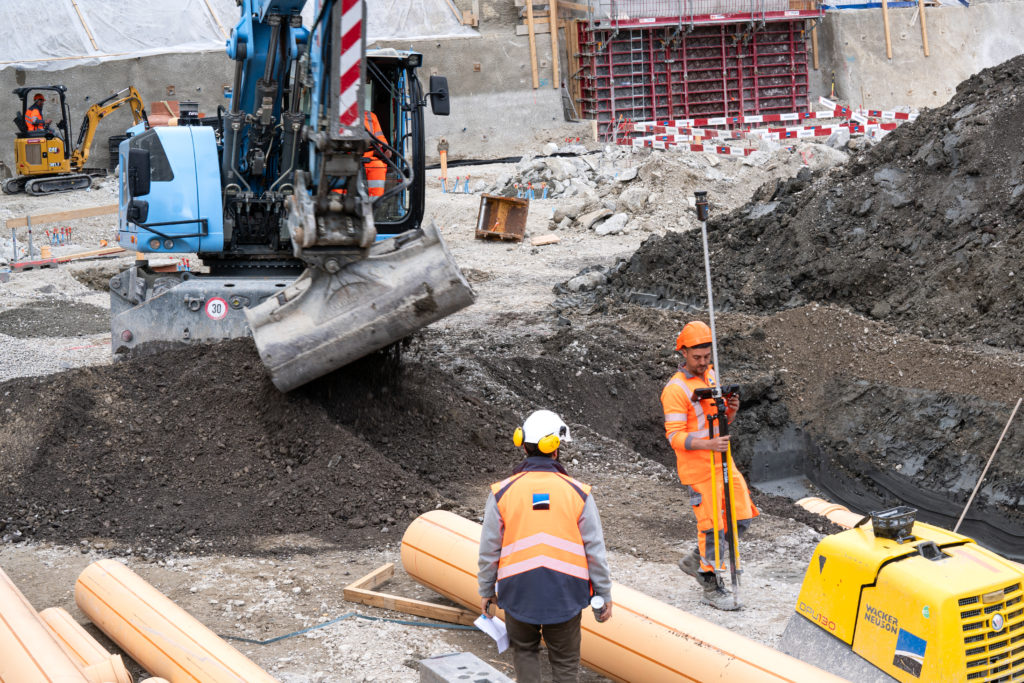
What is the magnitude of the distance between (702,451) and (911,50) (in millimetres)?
30029

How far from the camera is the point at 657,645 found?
4.75 meters

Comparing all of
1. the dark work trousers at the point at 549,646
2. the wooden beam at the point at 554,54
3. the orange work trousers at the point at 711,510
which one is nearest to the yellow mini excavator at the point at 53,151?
the wooden beam at the point at 554,54

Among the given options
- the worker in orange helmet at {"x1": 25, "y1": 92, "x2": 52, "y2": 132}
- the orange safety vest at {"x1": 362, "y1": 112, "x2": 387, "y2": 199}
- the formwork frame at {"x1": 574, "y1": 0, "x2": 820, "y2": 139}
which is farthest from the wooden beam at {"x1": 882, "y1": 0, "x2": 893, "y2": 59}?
the orange safety vest at {"x1": 362, "y1": 112, "x2": 387, "y2": 199}

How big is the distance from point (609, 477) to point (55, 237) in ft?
48.7

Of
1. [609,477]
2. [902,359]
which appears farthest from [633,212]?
[609,477]

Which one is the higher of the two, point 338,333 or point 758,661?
point 338,333

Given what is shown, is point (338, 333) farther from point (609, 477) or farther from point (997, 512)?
point (997, 512)

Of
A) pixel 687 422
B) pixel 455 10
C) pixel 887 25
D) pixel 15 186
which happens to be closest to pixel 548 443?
pixel 687 422

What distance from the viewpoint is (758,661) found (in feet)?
14.3

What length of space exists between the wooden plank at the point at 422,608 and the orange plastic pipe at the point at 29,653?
179 cm

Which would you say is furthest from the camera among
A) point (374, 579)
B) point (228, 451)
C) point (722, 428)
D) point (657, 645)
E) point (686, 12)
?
point (686, 12)

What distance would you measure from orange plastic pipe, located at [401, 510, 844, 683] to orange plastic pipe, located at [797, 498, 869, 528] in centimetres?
283

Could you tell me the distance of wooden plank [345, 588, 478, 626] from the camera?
5730 millimetres

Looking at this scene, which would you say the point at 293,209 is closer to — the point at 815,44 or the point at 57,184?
the point at 57,184
